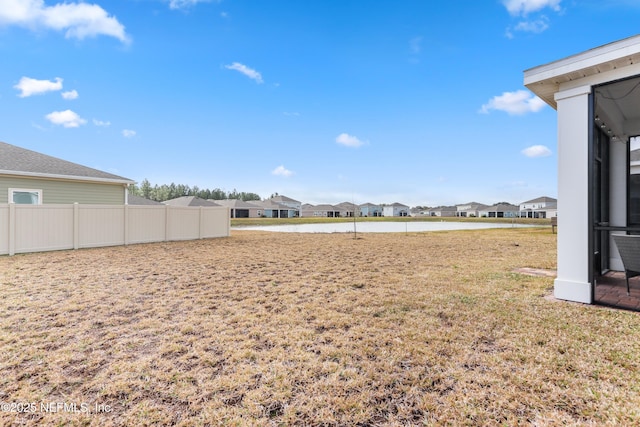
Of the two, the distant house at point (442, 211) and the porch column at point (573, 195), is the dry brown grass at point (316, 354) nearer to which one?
the porch column at point (573, 195)

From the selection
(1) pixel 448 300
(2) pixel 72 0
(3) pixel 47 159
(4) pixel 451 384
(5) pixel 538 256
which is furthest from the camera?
(3) pixel 47 159

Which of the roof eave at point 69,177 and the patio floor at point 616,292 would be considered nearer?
the patio floor at point 616,292

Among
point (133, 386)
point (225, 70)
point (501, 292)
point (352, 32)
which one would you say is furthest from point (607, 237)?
point (225, 70)

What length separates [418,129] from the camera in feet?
74.1

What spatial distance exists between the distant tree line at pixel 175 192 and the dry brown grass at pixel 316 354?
217 ft

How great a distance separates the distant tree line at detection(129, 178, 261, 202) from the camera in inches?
2657

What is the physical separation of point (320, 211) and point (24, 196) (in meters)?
64.9

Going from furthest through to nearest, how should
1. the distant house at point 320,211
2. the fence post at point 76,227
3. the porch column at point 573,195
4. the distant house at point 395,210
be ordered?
the distant house at point 395,210 < the distant house at point 320,211 < the fence post at point 76,227 < the porch column at point 573,195

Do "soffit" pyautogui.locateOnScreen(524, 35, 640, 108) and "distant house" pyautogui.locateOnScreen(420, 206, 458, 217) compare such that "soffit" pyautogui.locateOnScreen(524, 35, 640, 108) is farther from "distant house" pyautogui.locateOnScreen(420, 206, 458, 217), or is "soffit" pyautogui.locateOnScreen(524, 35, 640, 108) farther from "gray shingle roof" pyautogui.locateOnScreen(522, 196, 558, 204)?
"distant house" pyautogui.locateOnScreen(420, 206, 458, 217)

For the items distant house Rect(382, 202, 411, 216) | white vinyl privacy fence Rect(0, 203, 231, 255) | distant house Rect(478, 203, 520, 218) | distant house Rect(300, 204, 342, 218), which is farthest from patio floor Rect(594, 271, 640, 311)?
distant house Rect(382, 202, 411, 216)

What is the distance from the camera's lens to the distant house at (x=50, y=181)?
36.2 feet

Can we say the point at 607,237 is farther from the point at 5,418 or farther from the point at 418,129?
the point at 418,129

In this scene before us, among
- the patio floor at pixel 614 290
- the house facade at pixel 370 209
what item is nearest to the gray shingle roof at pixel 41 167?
the patio floor at pixel 614 290

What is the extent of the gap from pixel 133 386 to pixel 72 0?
12.8 m
